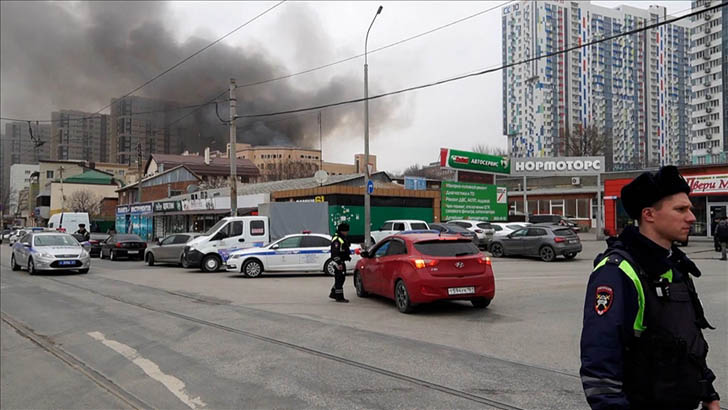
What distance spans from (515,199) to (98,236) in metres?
44.2

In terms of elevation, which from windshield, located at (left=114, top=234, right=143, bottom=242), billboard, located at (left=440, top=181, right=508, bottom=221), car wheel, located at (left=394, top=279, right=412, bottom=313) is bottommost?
car wheel, located at (left=394, top=279, right=412, bottom=313)

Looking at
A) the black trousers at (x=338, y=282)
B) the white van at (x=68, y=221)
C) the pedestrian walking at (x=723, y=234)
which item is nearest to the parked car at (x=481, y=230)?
the pedestrian walking at (x=723, y=234)

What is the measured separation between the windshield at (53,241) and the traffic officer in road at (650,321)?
2108 centimetres

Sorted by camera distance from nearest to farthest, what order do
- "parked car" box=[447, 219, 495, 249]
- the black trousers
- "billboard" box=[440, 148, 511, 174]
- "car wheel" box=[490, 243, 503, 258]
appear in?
the black trousers
"car wheel" box=[490, 243, 503, 258]
"parked car" box=[447, 219, 495, 249]
"billboard" box=[440, 148, 511, 174]

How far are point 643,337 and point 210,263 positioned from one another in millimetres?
19671

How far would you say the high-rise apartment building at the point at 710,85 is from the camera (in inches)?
3327

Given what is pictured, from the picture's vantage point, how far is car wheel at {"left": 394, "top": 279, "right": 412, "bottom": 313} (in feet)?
33.3

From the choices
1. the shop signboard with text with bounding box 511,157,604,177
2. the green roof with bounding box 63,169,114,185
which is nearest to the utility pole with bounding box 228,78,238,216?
the shop signboard with text with bounding box 511,157,604,177

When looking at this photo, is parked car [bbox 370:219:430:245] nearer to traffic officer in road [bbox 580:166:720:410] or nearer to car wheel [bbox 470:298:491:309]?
car wheel [bbox 470:298:491:309]

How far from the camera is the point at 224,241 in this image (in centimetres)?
2081

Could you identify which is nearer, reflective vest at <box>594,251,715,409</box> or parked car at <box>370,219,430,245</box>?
reflective vest at <box>594,251,715,409</box>

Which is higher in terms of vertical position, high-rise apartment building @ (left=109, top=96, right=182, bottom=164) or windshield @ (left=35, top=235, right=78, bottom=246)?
high-rise apartment building @ (left=109, top=96, right=182, bottom=164)

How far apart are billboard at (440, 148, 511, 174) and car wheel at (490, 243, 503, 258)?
1360 centimetres

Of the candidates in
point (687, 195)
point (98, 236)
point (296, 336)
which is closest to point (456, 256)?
point (296, 336)
